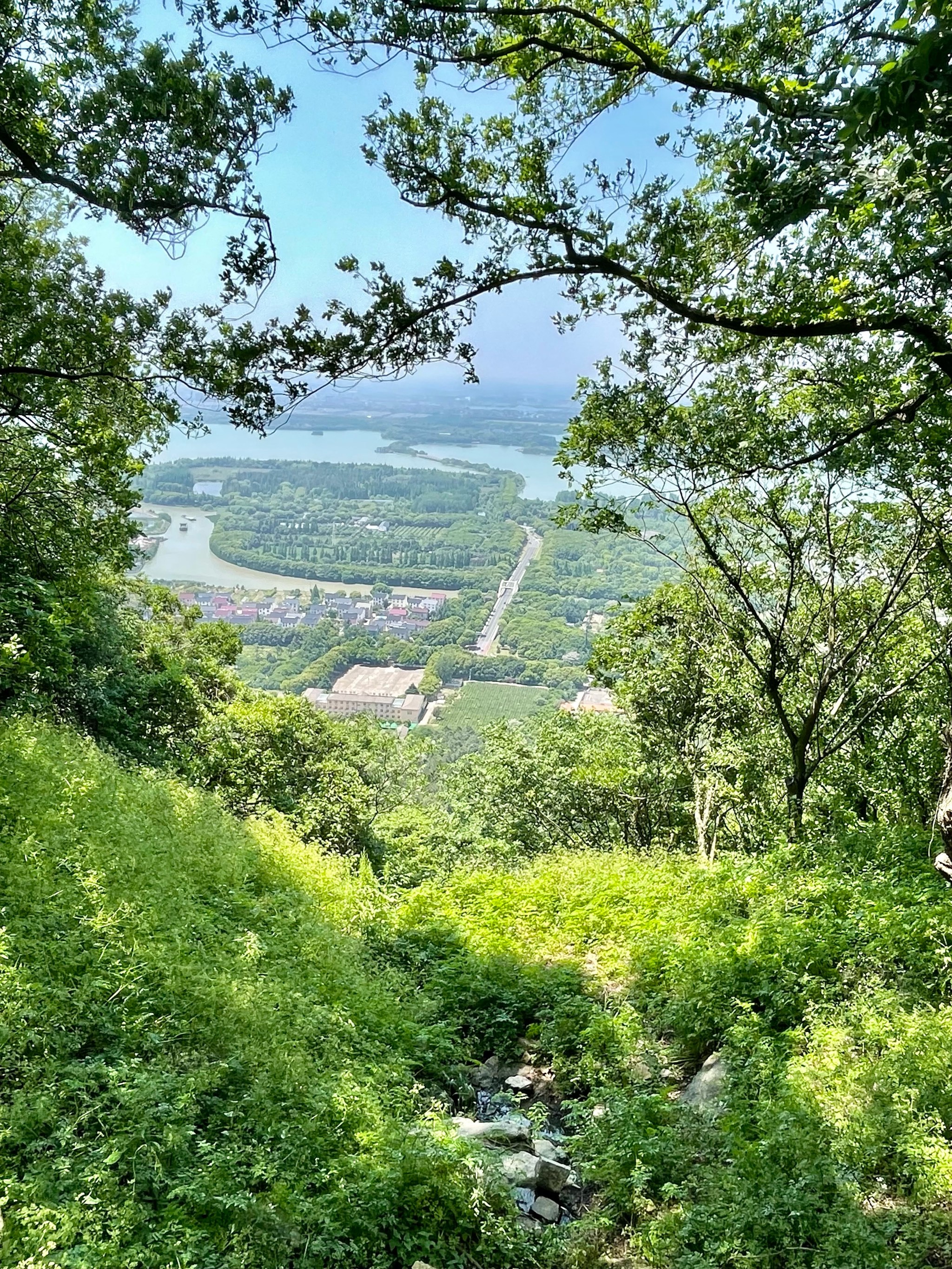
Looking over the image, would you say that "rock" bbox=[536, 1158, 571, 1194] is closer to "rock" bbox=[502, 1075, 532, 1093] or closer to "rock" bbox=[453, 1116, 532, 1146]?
"rock" bbox=[453, 1116, 532, 1146]

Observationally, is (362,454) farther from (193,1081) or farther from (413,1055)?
(193,1081)

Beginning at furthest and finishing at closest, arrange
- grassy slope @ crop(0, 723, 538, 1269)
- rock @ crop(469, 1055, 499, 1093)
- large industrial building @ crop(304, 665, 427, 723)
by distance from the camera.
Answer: large industrial building @ crop(304, 665, 427, 723) → rock @ crop(469, 1055, 499, 1093) → grassy slope @ crop(0, 723, 538, 1269)

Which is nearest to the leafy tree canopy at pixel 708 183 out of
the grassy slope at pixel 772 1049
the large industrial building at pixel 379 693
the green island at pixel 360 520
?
the grassy slope at pixel 772 1049

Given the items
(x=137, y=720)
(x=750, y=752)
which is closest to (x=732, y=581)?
(x=750, y=752)

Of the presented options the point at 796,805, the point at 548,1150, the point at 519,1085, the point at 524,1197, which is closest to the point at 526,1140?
the point at 548,1150

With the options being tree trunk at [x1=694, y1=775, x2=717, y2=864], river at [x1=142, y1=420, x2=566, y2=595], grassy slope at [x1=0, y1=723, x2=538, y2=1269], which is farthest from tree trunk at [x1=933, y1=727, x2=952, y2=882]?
river at [x1=142, y1=420, x2=566, y2=595]

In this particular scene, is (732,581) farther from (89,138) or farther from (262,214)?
(89,138)
